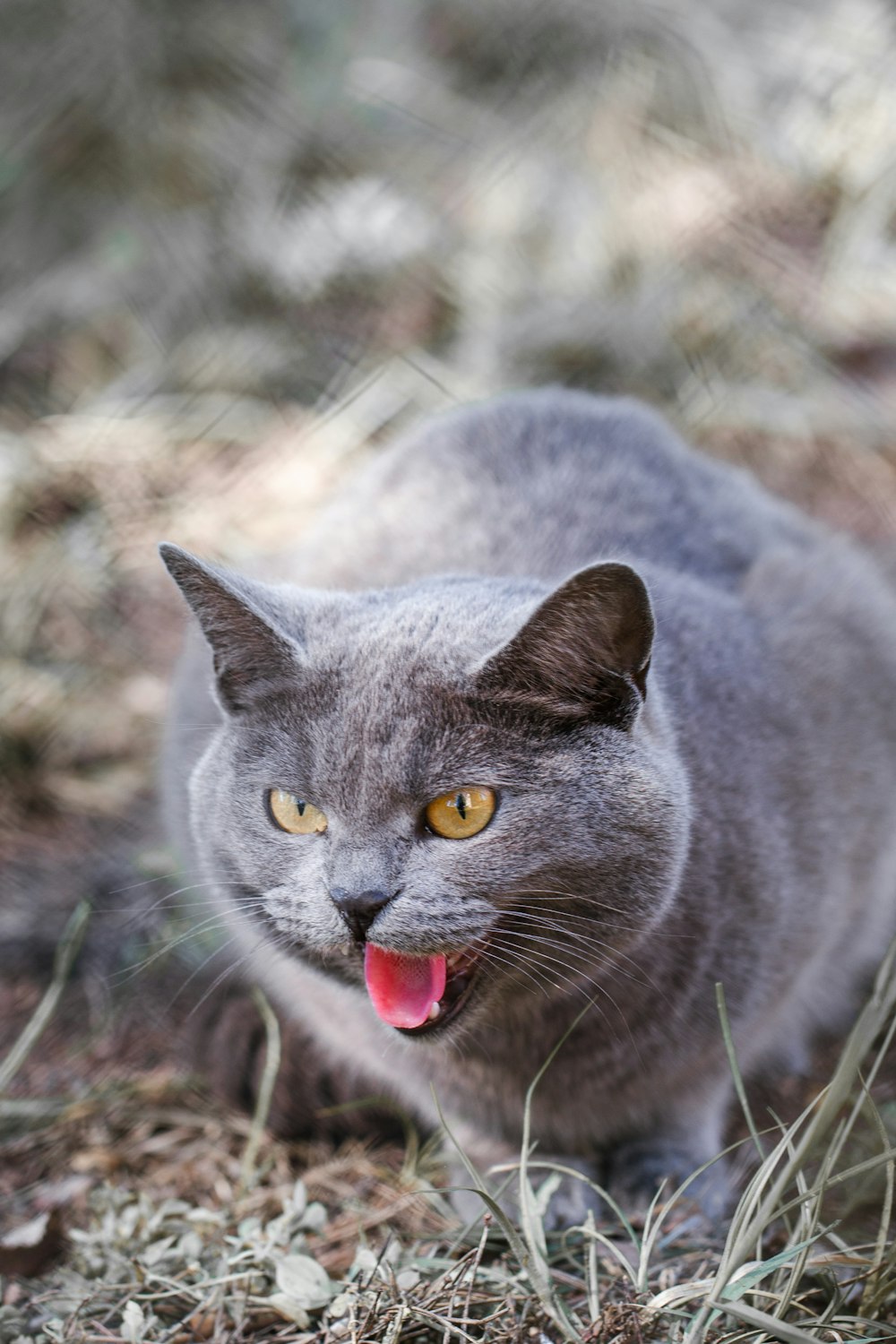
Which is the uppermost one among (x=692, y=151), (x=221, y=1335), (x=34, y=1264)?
(x=692, y=151)

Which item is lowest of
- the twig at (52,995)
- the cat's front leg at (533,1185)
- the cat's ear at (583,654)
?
the twig at (52,995)

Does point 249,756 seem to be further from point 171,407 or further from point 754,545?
point 171,407

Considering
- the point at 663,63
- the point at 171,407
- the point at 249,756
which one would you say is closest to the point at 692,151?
the point at 663,63

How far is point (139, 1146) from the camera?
2.30 m

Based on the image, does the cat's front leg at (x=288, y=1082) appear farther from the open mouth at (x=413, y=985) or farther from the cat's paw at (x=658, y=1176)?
the open mouth at (x=413, y=985)

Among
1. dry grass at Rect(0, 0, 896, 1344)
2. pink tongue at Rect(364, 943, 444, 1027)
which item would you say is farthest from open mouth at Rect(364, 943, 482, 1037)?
dry grass at Rect(0, 0, 896, 1344)

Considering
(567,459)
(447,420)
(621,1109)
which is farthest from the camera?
(447,420)

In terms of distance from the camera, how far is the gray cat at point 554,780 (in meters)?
1.54

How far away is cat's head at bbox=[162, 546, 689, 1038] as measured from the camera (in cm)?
150

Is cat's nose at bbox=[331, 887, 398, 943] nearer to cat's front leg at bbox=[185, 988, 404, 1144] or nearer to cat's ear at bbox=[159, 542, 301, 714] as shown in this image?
cat's ear at bbox=[159, 542, 301, 714]

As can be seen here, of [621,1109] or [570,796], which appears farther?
[621,1109]

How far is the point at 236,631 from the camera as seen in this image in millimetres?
1680

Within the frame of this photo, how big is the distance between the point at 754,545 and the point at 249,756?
1.46 meters

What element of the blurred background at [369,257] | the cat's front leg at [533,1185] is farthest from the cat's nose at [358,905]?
the blurred background at [369,257]
